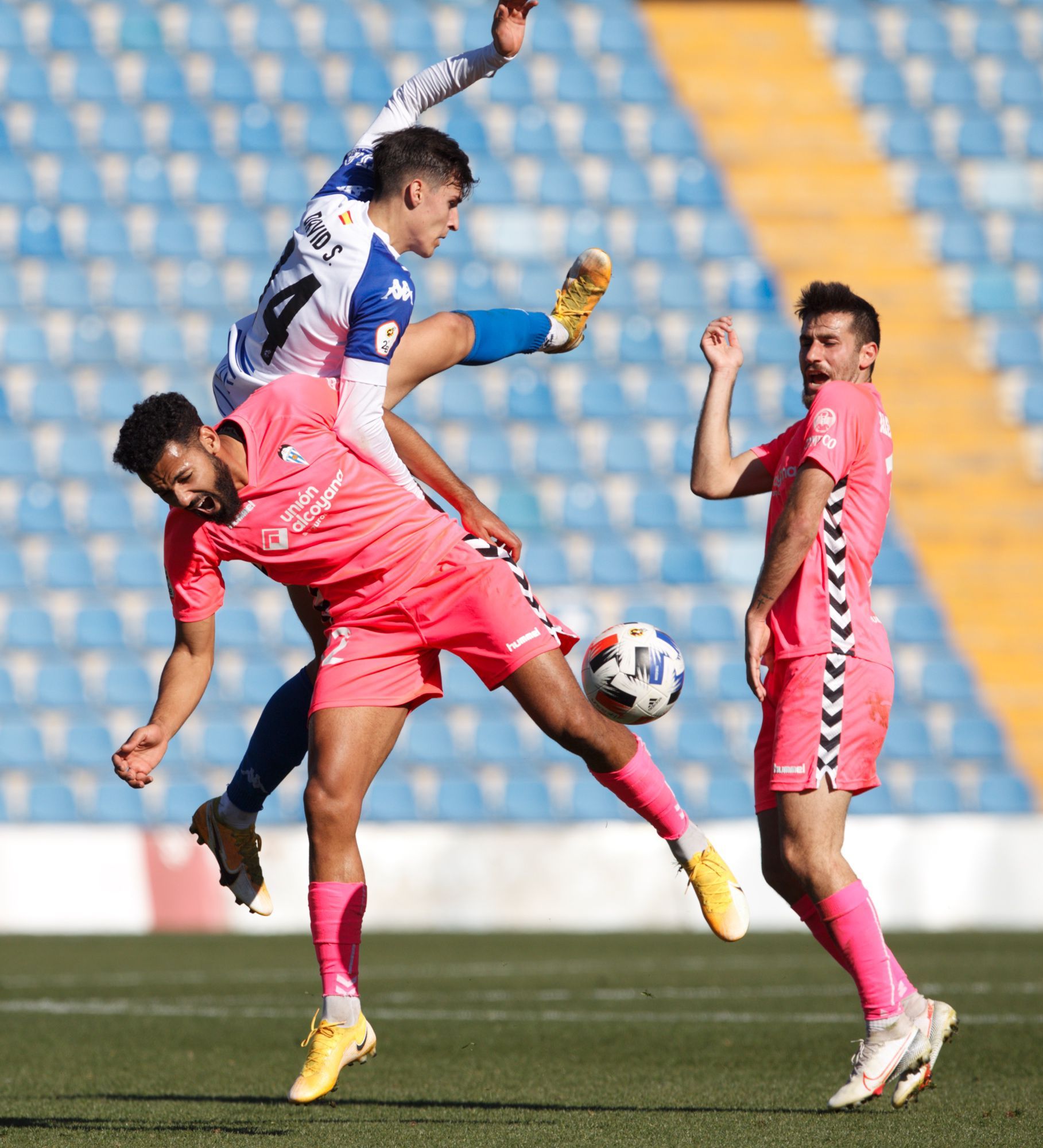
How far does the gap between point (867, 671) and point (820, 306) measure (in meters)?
1.06

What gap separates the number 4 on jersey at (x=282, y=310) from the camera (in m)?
5.09

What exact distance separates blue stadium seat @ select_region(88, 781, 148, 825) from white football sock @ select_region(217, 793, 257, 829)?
7614 millimetres

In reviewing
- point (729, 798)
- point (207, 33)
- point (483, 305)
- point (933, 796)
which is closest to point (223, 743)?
point (729, 798)

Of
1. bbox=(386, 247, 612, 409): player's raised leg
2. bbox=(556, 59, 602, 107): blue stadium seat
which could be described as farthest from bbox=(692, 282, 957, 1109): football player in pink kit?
bbox=(556, 59, 602, 107): blue stadium seat

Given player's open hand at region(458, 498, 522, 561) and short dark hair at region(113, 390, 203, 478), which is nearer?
short dark hair at region(113, 390, 203, 478)

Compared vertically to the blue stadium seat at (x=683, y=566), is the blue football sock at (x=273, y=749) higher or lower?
higher

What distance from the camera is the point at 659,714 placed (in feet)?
17.1

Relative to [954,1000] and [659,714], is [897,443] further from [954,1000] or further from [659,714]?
[659,714]

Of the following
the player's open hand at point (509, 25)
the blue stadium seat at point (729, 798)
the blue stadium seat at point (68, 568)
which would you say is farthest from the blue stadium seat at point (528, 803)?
the player's open hand at point (509, 25)

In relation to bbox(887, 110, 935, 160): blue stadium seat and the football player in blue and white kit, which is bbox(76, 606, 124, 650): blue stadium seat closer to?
bbox(887, 110, 935, 160): blue stadium seat

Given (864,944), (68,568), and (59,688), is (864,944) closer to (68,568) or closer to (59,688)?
(59,688)

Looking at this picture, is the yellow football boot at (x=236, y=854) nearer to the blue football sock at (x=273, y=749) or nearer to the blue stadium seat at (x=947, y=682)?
the blue football sock at (x=273, y=749)

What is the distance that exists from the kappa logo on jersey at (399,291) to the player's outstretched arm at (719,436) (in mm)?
909

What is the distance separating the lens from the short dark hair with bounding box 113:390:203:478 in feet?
14.5
